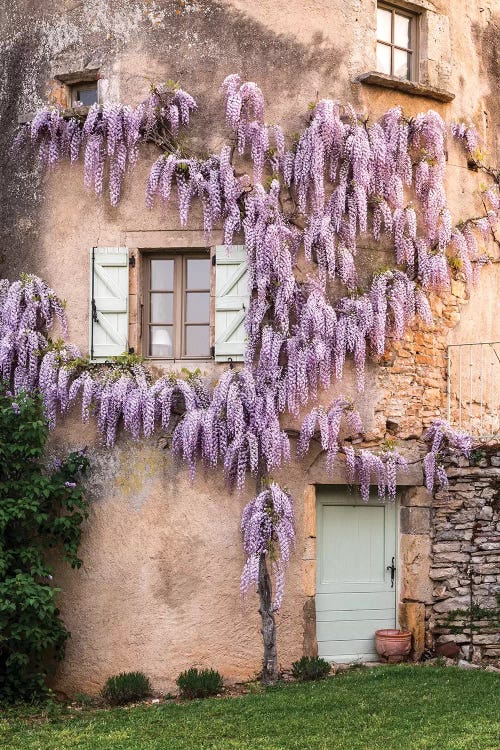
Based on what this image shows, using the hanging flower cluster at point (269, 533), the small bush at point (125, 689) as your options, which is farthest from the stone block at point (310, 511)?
the small bush at point (125, 689)

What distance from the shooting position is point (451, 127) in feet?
34.0

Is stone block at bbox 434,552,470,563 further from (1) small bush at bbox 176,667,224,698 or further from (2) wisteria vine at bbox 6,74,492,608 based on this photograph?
(1) small bush at bbox 176,667,224,698

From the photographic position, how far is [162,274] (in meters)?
9.83

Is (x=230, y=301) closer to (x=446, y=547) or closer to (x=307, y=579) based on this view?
(x=307, y=579)

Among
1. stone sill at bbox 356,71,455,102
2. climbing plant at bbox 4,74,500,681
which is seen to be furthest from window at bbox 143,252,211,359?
stone sill at bbox 356,71,455,102

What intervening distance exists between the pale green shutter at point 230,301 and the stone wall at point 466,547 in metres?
2.29

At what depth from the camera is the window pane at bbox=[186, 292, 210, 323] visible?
32.0 feet

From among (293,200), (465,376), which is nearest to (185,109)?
(293,200)

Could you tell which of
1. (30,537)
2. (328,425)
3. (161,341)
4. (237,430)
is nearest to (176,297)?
(161,341)

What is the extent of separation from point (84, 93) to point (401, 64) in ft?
9.92

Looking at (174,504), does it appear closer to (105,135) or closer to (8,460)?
(8,460)

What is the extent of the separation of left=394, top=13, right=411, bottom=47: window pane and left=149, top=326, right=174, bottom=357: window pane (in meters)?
3.53

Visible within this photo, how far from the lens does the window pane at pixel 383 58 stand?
10.1 metres

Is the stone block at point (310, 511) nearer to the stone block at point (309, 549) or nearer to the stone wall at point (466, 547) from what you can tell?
the stone block at point (309, 549)
